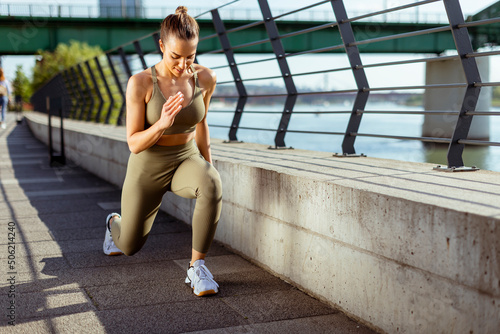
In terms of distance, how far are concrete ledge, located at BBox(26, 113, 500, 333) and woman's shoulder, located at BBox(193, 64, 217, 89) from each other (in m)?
0.79

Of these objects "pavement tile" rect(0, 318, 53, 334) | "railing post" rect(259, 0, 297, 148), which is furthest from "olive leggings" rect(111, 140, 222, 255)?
"railing post" rect(259, 0, 297, 148)

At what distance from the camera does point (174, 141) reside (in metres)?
3.88

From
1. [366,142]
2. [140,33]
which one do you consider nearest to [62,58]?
[140,33]

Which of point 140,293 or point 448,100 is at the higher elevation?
point 448,100

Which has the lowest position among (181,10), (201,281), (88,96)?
(201,281)

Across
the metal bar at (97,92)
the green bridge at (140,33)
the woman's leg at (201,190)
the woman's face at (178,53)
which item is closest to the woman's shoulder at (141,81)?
the woman's face at (178,53)

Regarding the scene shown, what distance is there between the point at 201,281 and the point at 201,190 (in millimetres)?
560

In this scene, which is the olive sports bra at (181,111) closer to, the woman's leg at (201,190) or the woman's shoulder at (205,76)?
the woman's shoulder at (205,76)

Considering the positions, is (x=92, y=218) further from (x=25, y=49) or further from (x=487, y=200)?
(x=25, y=49)

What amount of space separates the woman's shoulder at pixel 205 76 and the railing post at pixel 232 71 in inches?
128

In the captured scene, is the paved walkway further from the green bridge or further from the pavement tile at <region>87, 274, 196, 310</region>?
the green bridge

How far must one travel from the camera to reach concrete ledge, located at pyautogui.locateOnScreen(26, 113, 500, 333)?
8.91 ft

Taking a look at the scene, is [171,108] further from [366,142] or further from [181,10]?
[366,142]

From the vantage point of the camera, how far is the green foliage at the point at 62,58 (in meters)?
56.3
